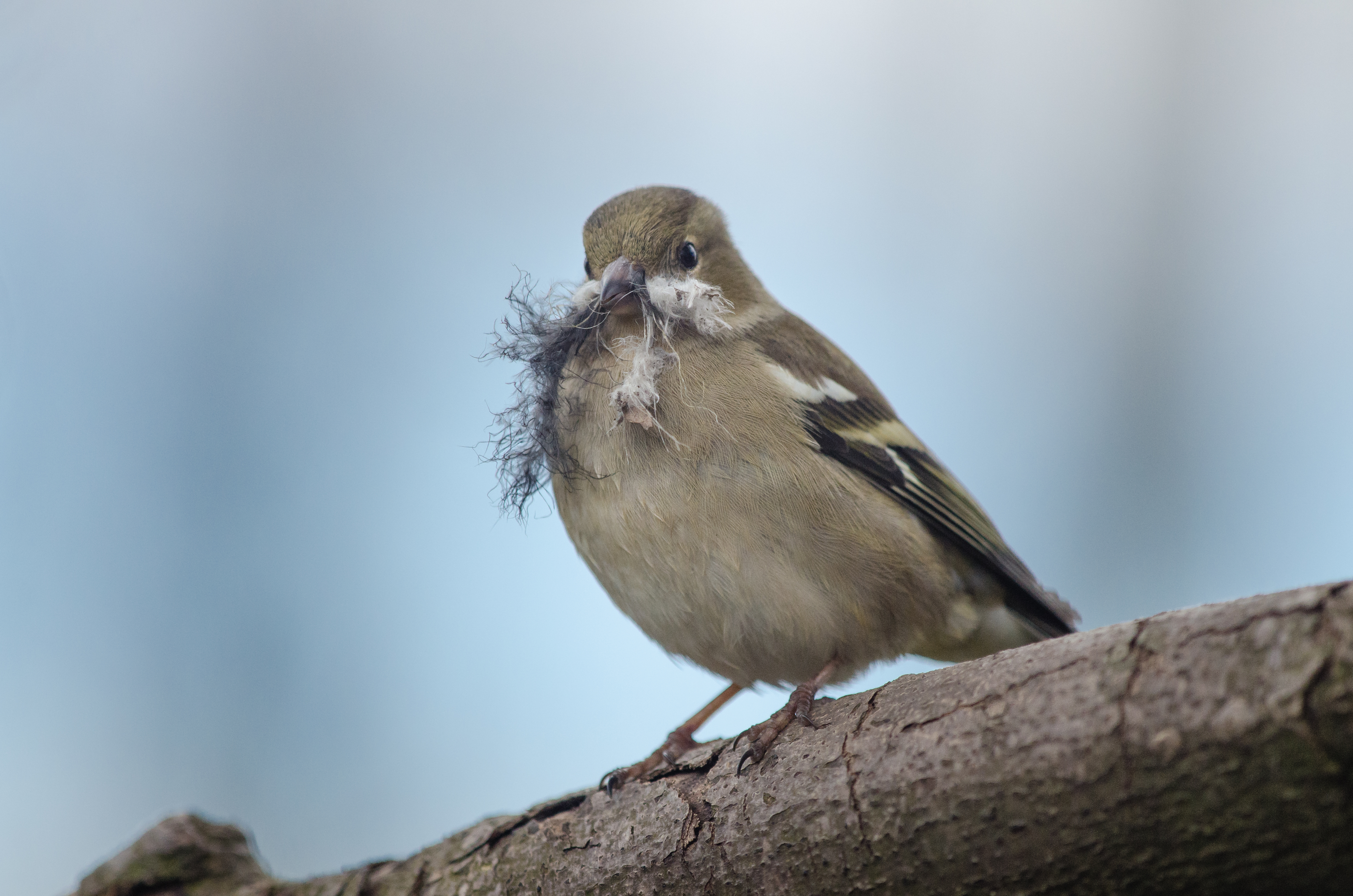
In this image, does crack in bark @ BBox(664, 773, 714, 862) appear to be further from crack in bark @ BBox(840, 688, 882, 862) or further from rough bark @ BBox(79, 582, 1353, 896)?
crack in bark @ BBox(840, 688, 882, 862)

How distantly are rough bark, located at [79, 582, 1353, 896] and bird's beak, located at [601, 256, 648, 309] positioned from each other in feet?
4.96

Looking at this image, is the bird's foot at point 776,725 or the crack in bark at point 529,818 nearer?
the bird's foot at point 776,725

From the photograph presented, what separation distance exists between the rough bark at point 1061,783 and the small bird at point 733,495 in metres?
0.27

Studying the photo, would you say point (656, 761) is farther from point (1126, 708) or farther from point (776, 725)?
point (1126, 708)

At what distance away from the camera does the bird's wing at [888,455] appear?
337cm

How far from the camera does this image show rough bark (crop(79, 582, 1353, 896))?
4.90 ft

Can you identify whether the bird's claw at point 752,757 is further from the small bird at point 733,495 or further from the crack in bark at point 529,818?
the crack in bark at point 529,818

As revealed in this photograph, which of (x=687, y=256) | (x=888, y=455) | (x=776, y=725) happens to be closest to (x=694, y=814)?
(x=776, y=725)

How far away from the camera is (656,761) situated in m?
3.19

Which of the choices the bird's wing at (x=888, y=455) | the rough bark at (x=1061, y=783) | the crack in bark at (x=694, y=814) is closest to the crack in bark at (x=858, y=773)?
the rough bark at (x=1061, y=783)

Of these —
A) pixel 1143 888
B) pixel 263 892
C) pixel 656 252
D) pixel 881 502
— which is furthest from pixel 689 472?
pixel 263 892


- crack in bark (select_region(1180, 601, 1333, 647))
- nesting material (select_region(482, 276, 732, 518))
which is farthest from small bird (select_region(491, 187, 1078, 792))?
crack in bark (select_region(1180, 601, 1333, 647))

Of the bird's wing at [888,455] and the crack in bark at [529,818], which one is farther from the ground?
the bird's wing at [888,455]

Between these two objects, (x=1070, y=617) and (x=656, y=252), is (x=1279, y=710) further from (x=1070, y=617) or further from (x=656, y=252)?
(x=656, y=252)
